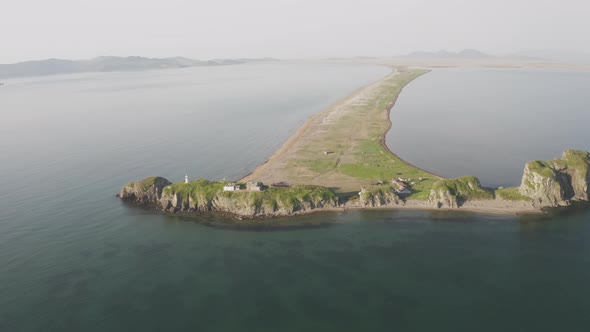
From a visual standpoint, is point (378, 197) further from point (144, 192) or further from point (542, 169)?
point (144, 192)

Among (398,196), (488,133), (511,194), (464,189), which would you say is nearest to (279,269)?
(398,196)

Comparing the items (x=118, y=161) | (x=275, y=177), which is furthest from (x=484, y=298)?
(x=118, y=161)

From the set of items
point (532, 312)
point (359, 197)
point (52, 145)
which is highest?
point (52, 145)

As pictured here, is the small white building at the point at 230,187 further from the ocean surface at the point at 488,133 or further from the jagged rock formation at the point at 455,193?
the ocean surface at the point at 488,133

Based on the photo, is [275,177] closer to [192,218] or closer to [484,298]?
[192,218]

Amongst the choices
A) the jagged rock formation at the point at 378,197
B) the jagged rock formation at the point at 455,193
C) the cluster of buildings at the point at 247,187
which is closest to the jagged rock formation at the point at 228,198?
the cluster of buildings at the point at 247,187

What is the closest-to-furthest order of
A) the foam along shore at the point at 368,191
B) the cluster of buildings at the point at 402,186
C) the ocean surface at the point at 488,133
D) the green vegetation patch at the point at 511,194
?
the foam along shore at the point at 368,191 → the green vegetation patch at the point at 511,194 → the cluster of buildings at the point at 402,186 → the ocean surface at the point at 488,133
